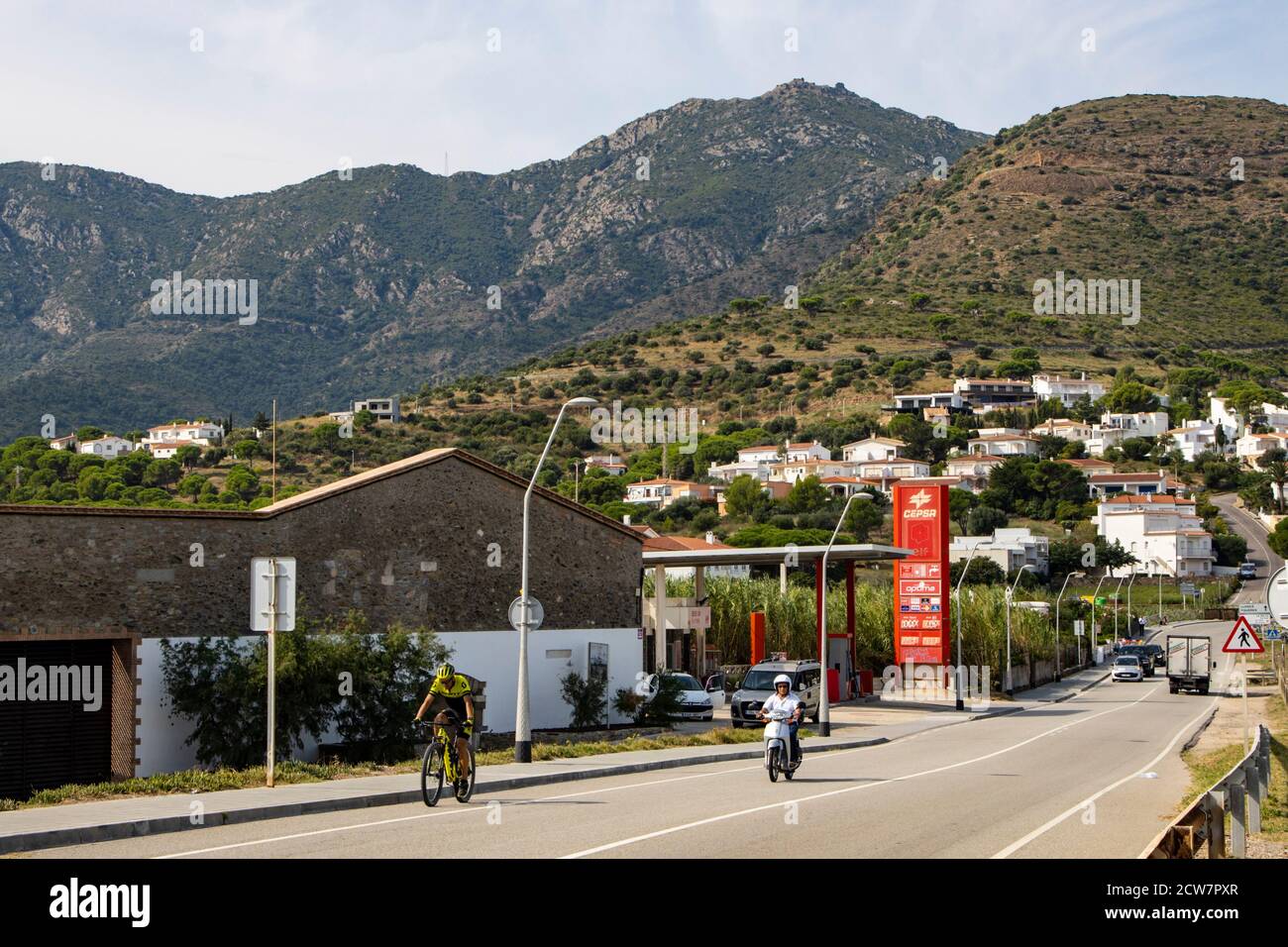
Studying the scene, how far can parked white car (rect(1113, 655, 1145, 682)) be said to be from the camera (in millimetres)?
79625

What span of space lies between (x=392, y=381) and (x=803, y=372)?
65174 mm

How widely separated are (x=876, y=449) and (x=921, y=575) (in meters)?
98.4

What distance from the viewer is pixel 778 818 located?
16016mm

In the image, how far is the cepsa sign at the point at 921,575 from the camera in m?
55.1

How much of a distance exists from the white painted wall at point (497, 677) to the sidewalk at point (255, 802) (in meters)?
6.16

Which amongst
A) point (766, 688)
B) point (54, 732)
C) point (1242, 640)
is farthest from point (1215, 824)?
point (766, 688)

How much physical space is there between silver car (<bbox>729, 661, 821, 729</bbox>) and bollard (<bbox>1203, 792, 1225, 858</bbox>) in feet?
82.2

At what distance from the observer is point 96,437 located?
137 meters

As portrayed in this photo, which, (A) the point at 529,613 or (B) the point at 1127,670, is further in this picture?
(B) the point at 1127,670

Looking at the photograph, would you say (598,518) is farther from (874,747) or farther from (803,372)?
(803,372)

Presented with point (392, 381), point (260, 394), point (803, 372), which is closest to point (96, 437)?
point (260, 394)

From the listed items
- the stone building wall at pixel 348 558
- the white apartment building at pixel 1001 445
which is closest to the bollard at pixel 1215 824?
the stone building wall at pixel 348 558

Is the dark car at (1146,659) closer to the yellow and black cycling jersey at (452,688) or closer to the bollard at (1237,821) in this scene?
the yellow and black cycling jersey at (452,688)

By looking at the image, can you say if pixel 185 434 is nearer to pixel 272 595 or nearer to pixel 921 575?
pixel 921 575
